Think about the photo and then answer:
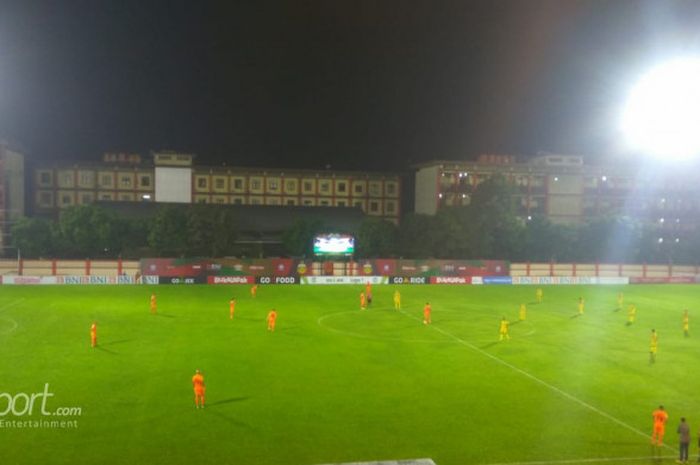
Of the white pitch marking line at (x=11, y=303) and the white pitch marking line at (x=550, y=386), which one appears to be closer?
the white pitch marking line at (x=550, y=386)

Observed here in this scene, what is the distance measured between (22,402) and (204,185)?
262ft

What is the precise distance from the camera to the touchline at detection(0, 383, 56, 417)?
20281 mm

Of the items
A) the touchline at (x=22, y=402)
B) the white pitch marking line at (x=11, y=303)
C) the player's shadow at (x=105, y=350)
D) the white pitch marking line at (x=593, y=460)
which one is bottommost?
the white pitch marking line at (x=593, y=460)

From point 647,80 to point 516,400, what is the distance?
1701 inches

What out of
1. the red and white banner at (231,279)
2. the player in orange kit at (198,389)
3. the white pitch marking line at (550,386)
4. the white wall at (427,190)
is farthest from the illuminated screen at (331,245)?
the player in orange kit at (198,389)

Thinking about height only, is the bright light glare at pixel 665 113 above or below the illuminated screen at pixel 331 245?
above

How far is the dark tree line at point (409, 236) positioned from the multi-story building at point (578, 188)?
1187cm

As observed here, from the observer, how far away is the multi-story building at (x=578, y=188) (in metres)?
95.4

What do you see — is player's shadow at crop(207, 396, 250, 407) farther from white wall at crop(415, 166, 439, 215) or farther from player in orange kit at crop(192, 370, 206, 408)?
white wall at crop(415, 166, 439, 215)

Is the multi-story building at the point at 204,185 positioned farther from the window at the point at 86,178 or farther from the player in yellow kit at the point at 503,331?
the player in yellow kit at the point at 503,331

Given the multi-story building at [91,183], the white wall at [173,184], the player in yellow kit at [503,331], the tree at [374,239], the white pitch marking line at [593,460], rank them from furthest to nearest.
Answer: the white wall at [173,184], the multi-story building at [91,183], the tree at [374,239], the player in yellow kit at [503,331], the white pitch marking line at [593,460]

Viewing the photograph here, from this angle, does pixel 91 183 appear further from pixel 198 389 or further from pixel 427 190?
pixel 198 389

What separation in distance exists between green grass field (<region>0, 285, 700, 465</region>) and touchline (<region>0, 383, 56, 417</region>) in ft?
1.24

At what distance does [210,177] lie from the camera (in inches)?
3895
